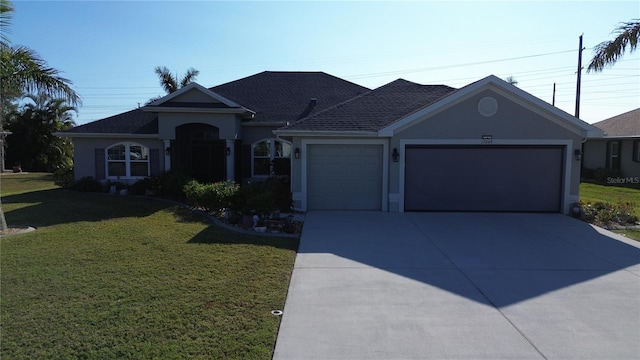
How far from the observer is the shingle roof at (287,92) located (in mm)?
18500

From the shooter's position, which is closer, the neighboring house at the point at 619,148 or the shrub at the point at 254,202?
the shrub at the point at 254,202

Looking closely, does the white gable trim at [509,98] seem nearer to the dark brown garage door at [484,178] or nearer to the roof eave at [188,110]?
the dark brown garage door at [484,178]

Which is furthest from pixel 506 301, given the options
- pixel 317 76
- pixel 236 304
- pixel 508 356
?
pixel 317 76

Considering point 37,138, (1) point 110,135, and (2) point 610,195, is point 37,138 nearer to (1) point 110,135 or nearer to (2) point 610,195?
(1) point 110,135

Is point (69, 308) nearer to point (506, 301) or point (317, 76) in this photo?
point (506, 301)

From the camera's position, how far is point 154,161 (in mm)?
17578

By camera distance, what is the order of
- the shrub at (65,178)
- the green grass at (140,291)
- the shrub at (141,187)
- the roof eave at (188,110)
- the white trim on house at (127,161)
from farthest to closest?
1. the shrub at (65,178)
2. the white trim on house at (127,161)
3. the shrub at (141,187)
4. the roof eave at (188,110)
5. the green grass at (140,291)

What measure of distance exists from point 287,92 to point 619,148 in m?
19.8

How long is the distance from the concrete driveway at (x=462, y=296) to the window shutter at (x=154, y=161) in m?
10.6

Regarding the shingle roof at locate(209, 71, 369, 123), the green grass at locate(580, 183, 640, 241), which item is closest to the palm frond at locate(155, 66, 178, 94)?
the shingle roof at locate(209, 71, 369, 123)

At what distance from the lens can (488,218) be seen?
38.9 feet

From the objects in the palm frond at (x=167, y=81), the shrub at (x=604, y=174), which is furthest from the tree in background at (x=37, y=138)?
the shrub at (x=604, y=174)

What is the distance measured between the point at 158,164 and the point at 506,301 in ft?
51.0

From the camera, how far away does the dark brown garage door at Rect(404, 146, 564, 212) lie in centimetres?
1277
